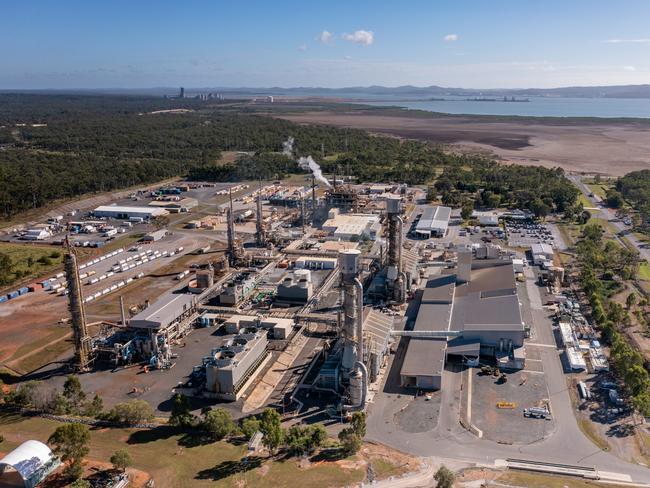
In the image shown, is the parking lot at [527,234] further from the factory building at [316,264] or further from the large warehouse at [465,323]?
the factory building at [316,264]

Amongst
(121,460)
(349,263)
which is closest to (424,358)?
(349,263)

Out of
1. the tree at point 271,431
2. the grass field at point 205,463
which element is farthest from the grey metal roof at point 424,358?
the tree at point 271,431

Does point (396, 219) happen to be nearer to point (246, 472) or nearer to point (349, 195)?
point (246, 472)

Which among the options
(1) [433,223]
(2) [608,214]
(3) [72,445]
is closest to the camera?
(3) [72,445]

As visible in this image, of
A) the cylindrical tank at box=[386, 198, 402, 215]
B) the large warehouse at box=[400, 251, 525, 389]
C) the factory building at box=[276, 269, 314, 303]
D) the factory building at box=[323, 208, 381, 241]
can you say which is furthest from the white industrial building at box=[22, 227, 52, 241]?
the large warehouse at box=[400, 251, 525, 389]

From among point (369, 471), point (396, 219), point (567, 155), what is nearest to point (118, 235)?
point (396, 219)

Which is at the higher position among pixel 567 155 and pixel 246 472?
pixel 567 155

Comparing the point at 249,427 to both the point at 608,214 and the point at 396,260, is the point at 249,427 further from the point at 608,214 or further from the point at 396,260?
the point at 608,214
